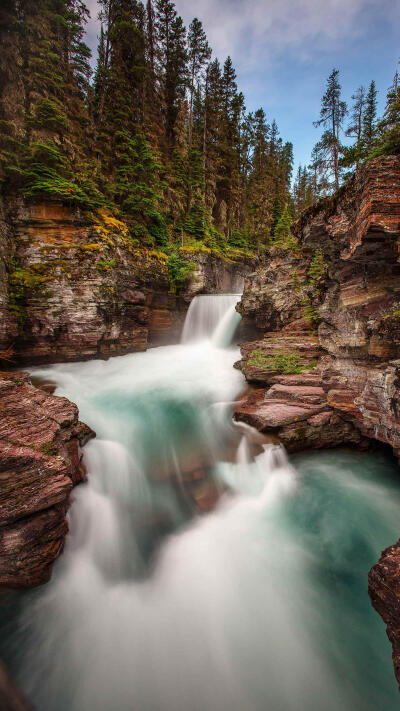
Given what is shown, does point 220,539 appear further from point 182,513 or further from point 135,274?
point 135,274

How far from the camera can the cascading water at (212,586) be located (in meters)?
2.93

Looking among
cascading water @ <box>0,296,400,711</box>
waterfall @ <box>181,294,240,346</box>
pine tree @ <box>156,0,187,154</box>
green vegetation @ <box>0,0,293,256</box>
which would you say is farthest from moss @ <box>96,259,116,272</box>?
pine tree @ <box>156,0,187,154</box>

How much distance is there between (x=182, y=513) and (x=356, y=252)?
6.05 metres

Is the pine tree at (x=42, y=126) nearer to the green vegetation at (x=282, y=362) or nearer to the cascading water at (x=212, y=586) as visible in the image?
the cascading water at (x=212, y=586)

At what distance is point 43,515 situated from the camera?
12.0 feet

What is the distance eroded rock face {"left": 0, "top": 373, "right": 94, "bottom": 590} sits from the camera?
341 cm

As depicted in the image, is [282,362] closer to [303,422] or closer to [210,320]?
[303,422]

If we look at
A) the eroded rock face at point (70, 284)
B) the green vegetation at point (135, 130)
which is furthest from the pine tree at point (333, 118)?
the eroded rock face at point (70, 284)

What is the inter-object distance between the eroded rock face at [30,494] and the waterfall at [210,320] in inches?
392

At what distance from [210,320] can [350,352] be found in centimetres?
884

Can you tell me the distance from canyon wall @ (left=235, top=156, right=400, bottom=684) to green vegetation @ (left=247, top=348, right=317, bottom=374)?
29mm

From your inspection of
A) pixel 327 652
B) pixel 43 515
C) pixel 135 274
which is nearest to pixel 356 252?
pixel 327 652

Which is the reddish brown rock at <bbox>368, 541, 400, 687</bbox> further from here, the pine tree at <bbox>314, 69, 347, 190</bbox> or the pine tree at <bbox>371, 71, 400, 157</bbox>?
the pine tree at <bbox>314, 69, 347, 190</bbox>

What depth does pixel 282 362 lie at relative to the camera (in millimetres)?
7961
